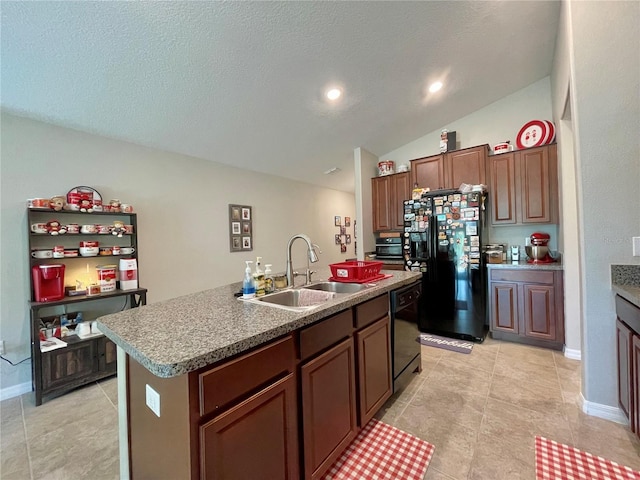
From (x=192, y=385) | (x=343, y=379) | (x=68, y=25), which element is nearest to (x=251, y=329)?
(x=192, y=385)

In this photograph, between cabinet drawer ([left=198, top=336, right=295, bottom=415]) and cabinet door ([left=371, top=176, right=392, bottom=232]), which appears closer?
cabinet drawer ([left=198, top=336, right=295, bottom=415])

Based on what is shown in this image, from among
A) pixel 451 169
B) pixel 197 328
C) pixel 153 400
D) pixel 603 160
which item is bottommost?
pixel 153 400

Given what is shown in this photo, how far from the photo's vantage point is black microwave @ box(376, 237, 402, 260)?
13.1 ft

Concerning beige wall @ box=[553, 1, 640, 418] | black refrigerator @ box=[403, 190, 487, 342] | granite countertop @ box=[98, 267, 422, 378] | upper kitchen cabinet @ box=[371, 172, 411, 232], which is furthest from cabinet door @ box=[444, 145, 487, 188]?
granite countertop @ box=[98, 267, 422, 378]

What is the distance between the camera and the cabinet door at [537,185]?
3.08 metres

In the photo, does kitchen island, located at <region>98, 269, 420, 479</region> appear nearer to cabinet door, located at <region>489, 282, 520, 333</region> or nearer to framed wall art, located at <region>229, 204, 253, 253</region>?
cabinet door, located at <region>489, 282, 520, 333</region>

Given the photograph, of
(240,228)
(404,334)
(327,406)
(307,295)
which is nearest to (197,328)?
(327,406)

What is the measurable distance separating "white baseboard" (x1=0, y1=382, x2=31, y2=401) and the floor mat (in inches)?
140

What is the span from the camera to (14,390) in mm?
2254

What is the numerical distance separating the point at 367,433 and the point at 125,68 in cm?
305

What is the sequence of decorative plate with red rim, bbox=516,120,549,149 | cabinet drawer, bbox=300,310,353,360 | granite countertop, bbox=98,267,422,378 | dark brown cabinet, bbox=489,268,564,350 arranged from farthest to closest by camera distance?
decorative plate with red rim, bbox=516,120,549,149 → dark brown cabinet, bbox=489,268,564,350 → cabinet drawer, bbox=300,310,353,360 → granite countertop, bbox=98,267,422,378

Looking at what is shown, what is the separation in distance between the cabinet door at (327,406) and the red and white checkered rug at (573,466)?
0.98 metres

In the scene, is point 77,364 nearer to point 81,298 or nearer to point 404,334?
point 81,298

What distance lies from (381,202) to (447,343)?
217cm
